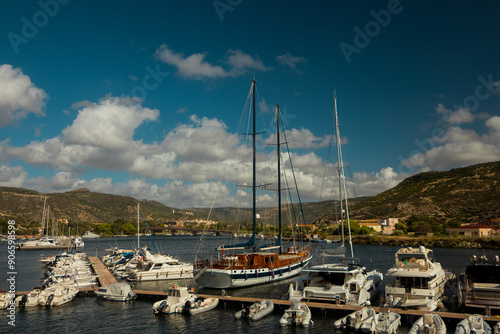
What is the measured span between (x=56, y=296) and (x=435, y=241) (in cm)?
11092

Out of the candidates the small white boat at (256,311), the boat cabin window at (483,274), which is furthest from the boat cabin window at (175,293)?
the boat cabin window at (483,274)

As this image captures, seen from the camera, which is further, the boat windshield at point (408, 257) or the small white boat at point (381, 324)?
the boat windshield at point (408, 257)

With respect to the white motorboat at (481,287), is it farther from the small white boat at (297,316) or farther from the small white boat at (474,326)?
the small white boat at (297,316)

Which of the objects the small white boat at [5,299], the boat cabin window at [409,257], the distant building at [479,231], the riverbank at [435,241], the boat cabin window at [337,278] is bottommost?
the riverbank at [435,241]

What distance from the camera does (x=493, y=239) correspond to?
101 m

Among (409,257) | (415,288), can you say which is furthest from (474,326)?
(409,257)

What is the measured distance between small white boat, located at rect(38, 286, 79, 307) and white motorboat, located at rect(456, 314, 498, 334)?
32380mm

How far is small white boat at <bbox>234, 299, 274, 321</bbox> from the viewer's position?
1073 inches

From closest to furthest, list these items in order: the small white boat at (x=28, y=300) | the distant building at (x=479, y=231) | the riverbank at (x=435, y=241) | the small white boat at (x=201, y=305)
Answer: the small white boat at (x=201, y=305) → the small white boat at (x=28, y=300) → the riverbank at (x=435, y=241) → the distant building at (x=479, y=231)

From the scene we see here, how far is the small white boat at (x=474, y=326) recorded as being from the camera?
21.6 m

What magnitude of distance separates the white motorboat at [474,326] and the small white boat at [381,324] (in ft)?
11.9

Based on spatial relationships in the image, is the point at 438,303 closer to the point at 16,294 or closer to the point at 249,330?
the point at 249,330

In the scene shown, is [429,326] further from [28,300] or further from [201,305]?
[28,300]

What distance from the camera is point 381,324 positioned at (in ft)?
76.9
